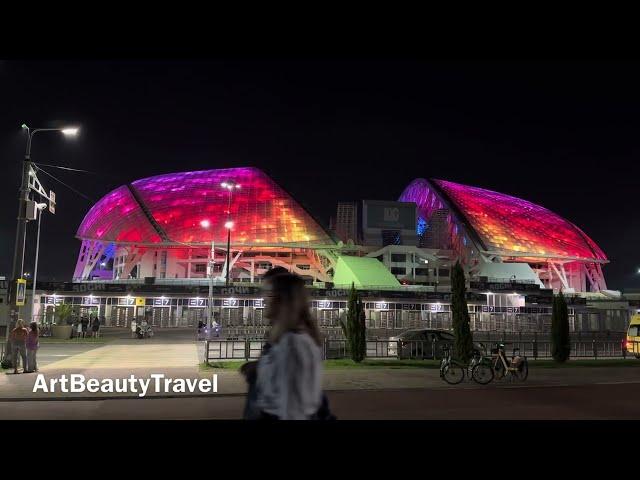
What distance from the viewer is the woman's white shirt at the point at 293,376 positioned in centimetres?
295

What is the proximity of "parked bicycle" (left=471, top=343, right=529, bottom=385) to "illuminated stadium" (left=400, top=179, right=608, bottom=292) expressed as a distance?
7250 centimetres

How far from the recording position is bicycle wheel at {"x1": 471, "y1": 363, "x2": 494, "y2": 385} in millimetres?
15852

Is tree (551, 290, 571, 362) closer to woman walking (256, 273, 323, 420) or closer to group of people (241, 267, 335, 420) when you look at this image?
group of people (241, 267, 335, 420)

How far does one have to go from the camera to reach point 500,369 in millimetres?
16281

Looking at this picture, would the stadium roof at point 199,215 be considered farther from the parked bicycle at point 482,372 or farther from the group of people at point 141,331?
the parked bicycle at point 482,372

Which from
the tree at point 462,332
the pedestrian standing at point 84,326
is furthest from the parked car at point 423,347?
the pedestrian standing at point 84,326

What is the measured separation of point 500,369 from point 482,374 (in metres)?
0.80

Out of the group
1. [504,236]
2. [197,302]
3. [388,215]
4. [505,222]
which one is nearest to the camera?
[197,302]

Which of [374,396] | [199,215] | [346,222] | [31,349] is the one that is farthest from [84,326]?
[346,222]

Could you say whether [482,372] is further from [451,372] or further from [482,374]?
[451,372]
